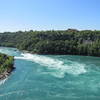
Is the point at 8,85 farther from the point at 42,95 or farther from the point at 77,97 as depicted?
the point at 77,97

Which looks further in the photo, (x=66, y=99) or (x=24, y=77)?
(x=24, y=77)

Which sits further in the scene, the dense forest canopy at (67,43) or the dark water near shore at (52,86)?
the dense forest canopy at (67,43)

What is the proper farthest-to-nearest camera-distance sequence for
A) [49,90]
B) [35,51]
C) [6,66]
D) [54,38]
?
[54,38] → [35,51] → [6,66] → [49,90]

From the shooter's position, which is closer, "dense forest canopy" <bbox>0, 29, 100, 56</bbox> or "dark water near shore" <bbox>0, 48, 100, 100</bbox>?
"dark water near shore" <bbox>0, 48, 100, 100</bbox>

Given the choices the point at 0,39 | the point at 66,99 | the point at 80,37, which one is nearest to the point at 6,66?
the point at 66,99

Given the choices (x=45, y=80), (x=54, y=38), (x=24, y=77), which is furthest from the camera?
(x=54, y=38)

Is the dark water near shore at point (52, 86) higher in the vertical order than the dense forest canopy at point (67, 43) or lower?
lower

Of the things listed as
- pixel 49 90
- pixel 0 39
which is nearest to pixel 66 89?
pixel 49 90

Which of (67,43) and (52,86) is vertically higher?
(67,43)

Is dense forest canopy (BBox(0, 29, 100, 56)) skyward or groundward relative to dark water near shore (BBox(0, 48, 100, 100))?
skyward

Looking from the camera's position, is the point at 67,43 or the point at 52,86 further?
the point at 67,43

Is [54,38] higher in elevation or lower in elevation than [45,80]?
higher
